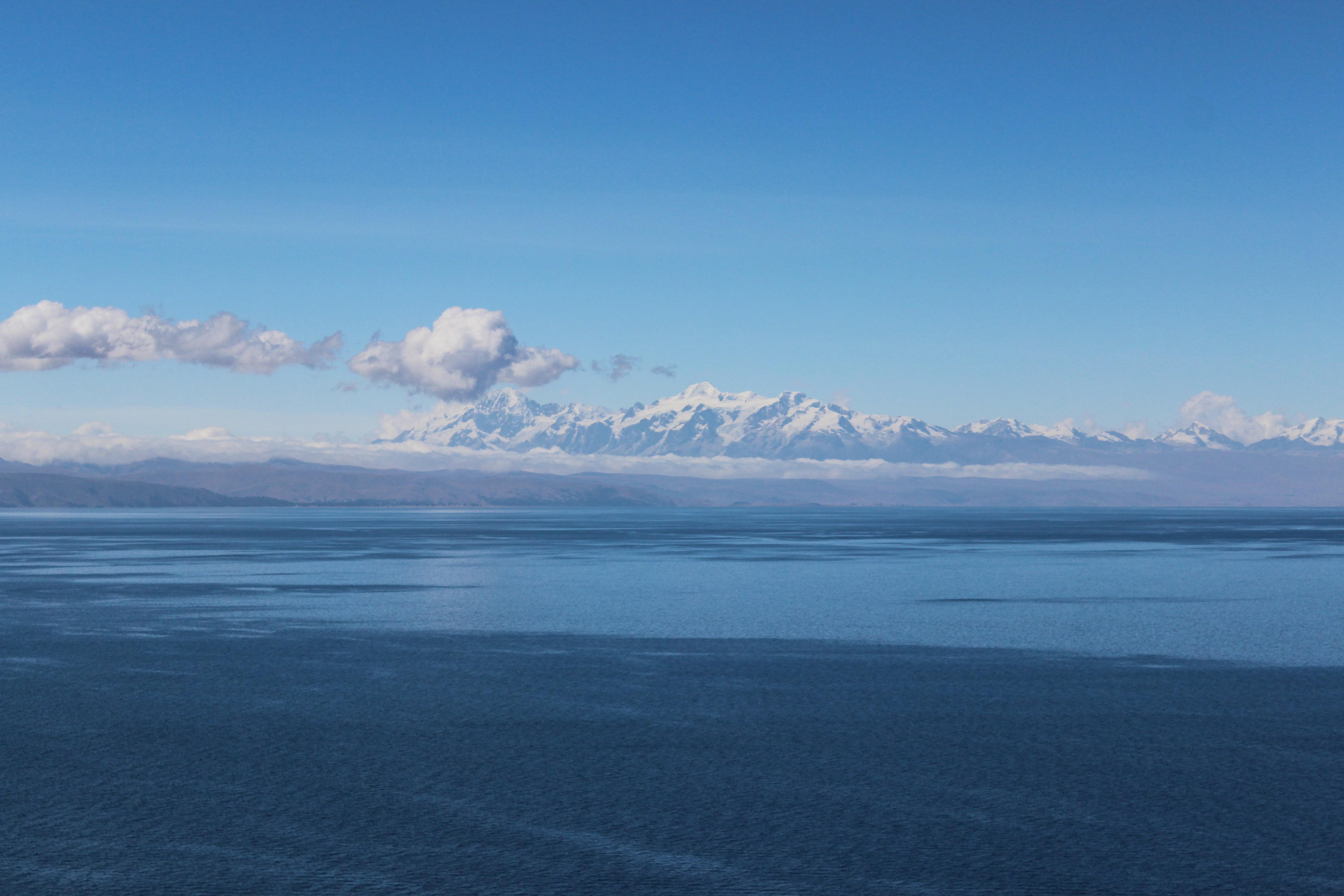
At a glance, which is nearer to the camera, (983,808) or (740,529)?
(983,808)

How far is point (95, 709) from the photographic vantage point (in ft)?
79.3

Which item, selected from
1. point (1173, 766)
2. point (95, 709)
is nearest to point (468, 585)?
point (95, 709)

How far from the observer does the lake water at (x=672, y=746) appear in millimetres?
14203

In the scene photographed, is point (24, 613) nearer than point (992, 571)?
Yes

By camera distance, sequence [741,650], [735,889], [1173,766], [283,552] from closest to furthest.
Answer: [735,889]
[1173,766]
[741,650]
[283,552]

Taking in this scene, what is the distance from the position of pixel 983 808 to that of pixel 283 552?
90.3 m

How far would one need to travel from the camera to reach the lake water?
14203 millimetres

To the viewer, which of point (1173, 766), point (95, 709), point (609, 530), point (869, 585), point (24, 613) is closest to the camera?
point (1173, 766)

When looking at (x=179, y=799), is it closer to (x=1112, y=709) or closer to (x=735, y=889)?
(x=735, y=889)

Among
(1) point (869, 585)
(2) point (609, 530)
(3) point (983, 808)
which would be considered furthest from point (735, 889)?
(2) point (609, 530)

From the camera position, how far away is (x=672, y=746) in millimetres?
20938

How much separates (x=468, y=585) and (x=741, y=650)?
28.3m

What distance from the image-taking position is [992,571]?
7175 centimetres

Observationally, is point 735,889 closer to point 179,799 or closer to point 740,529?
point 179,799
